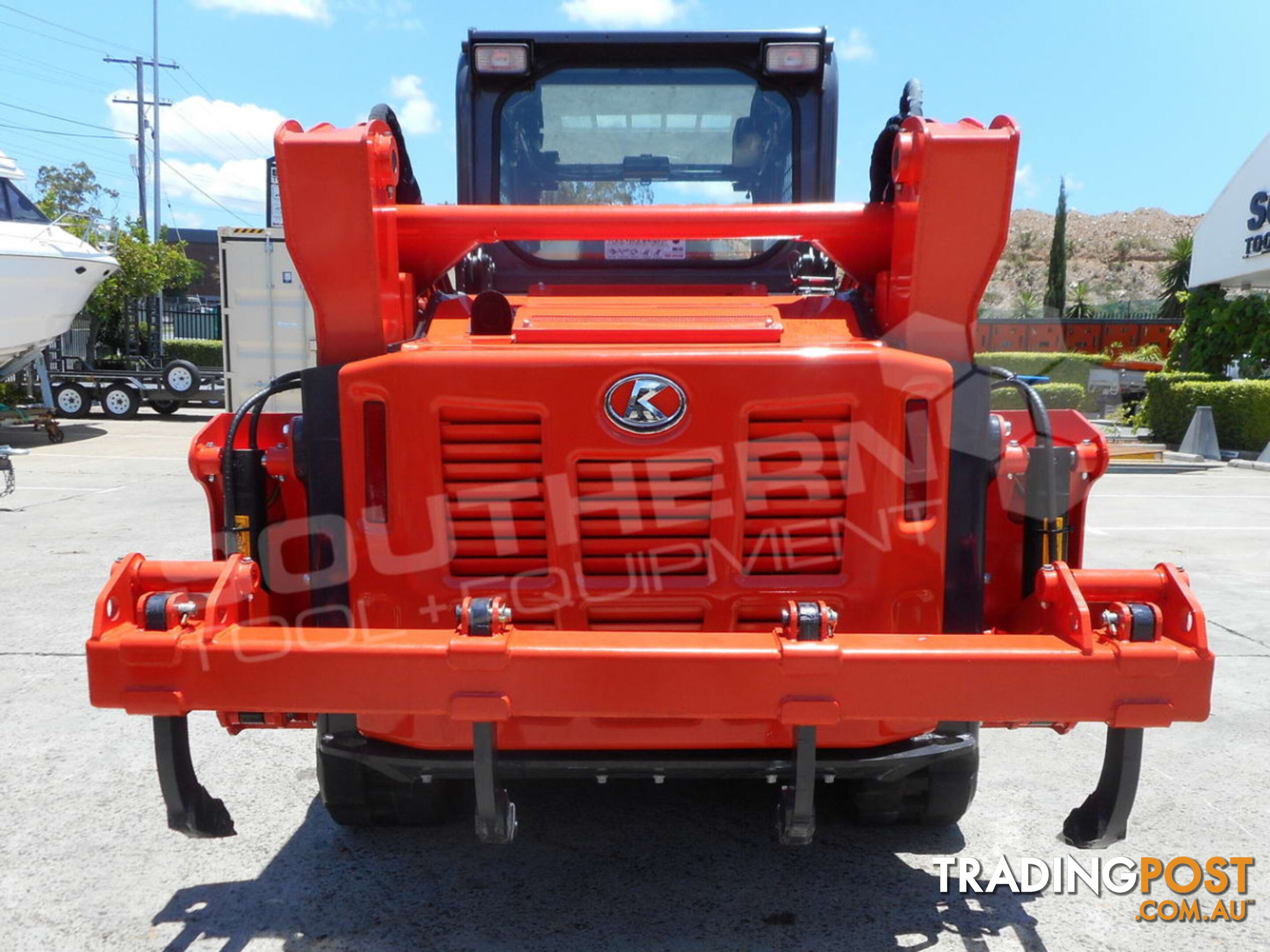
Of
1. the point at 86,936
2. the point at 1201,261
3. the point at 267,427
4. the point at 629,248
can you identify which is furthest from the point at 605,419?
the point at 1201,261

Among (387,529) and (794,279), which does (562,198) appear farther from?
(387,529)

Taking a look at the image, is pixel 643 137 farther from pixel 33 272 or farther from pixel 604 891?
pixel 33 272

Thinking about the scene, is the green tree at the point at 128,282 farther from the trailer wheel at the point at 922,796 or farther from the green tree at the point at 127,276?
the trailer wheel at the point at 922,796

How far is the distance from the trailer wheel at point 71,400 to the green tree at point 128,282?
384cm

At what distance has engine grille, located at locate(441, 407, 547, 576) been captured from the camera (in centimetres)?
251

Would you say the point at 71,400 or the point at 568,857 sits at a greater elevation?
the point at 71,400

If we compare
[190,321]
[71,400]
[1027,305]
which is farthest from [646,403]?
[1027,305]

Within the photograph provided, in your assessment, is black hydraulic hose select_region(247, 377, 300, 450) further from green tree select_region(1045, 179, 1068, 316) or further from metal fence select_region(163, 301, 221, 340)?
green tree select_region(1045, 179, 1068, 316)

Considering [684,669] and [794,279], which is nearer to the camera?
[684,669]

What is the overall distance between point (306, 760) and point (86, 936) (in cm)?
125

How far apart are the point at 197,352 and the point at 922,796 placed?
2734cm

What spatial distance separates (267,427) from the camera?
119 inches

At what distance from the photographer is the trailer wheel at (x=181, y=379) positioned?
19.4 metres

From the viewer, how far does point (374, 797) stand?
3.19 meters
